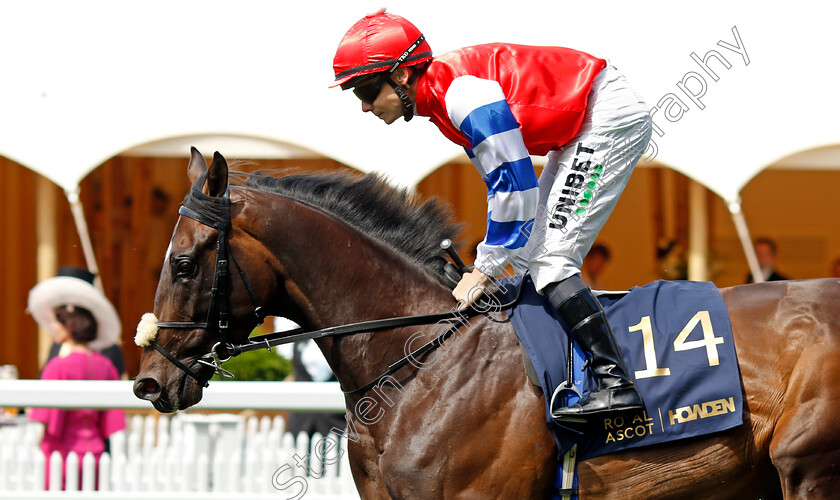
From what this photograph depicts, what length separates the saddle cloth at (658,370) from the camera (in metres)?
2.34

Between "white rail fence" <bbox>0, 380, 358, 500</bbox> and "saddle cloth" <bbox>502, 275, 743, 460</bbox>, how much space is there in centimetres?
172

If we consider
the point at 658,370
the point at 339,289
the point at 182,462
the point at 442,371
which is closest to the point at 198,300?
the point at 339,289

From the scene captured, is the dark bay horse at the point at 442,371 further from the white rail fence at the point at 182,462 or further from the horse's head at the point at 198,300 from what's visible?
the white rail fence at the point at 182,462

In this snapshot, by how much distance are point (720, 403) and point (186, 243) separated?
5.15 ft

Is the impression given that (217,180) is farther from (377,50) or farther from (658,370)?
(658,370)

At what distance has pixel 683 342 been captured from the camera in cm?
240

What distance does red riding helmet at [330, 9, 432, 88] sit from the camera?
2455 millimetres

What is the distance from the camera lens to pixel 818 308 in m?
2.45

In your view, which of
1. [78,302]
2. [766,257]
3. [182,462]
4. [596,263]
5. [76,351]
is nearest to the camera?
[182,462]

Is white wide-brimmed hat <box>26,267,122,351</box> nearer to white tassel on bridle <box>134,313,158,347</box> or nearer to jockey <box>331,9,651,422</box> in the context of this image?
white tassel on bridle <box>134,313,158,347</box>

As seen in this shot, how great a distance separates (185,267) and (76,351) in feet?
9.51

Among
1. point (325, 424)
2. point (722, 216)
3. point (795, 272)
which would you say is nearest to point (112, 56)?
point (325, 424)

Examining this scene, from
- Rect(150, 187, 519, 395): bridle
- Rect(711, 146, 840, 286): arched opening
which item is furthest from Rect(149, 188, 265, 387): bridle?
Rect(711, 146, 840, 286): arched opening

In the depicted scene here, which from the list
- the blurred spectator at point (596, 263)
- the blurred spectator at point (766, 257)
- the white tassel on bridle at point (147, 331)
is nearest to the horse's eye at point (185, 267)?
the white tassel on bridle at point (147, 331)
